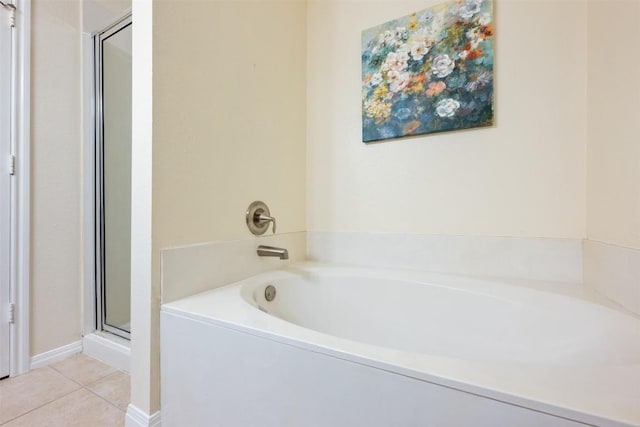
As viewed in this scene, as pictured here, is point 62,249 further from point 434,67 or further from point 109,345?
point 434,67

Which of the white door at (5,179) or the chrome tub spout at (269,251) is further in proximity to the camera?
the white door at (5,179)

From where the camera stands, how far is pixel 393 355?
0.57 metres

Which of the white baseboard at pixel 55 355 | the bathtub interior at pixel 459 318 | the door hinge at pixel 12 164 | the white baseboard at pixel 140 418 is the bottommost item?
the white baseboard at pixel 55 355

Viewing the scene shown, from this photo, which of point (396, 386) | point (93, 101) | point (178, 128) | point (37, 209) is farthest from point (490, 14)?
point (37, 209)

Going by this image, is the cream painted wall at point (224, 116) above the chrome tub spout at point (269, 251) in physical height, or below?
above

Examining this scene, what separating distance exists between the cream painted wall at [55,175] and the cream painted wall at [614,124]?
2.48 metres

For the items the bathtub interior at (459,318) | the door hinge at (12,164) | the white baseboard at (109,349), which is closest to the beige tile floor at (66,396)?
the white baseboard at (109,349)

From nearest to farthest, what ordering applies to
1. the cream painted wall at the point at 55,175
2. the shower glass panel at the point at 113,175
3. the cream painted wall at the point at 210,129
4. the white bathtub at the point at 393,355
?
the white bathtub at the point at 393,355 < the cream painted wall at the point at 210,129 < the cream painted wall at the point at 55,175 < the shower glass panel at the point at 113,175

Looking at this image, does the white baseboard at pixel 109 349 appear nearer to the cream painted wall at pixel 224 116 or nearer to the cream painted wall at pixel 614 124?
the cream painted wall at pixel 224 116

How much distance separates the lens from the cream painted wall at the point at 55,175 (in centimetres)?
146

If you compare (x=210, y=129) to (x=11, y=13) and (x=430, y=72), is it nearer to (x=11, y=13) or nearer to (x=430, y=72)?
(x=430, y=72)

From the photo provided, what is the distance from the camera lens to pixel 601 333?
2.59ft

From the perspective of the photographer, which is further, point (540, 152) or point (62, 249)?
point (62, 249)

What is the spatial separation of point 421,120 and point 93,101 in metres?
1.87
